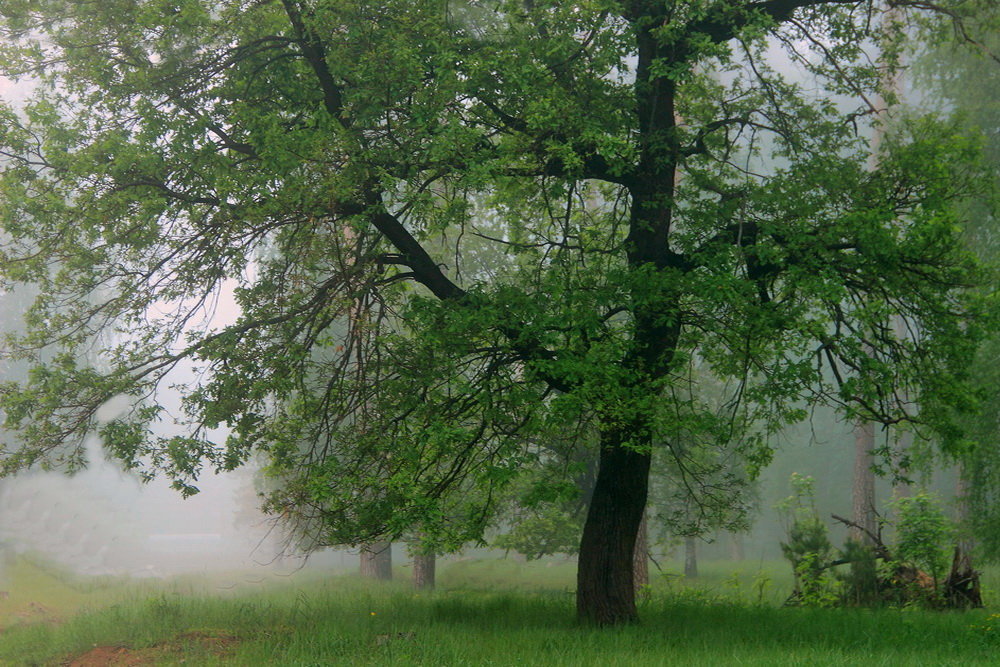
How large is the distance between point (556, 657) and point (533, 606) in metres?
4.00

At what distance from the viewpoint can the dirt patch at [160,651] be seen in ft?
32.4

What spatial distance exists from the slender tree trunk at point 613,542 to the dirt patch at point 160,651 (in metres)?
4.66

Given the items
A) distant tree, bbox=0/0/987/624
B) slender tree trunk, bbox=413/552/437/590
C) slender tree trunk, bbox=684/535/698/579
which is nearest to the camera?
distant tree, bbox=0/0/987/624

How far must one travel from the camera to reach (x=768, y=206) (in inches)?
422

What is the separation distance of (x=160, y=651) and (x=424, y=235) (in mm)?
6419

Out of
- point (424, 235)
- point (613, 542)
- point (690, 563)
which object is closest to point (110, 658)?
point (613, 542)

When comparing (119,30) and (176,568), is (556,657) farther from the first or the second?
(176,568)

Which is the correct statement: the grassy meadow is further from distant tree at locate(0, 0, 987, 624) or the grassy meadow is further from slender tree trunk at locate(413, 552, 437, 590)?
slender tree trunk at locate(413, 552, 437, 590)

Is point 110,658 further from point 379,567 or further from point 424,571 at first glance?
point 379,567

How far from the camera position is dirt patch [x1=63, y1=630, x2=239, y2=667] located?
9883mm

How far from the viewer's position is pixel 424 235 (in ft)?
39.2

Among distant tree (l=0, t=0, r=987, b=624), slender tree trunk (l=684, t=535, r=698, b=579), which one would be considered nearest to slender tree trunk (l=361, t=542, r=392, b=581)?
slender tree trunk (l=684, t=535, r=698, b=579)

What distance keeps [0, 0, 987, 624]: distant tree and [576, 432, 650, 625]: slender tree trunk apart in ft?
0.13

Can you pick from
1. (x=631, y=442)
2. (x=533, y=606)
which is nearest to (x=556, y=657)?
(x=631, y=442)
